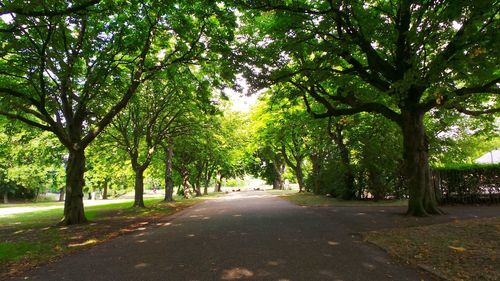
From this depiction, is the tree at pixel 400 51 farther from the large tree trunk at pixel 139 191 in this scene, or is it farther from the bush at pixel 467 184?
the large tree trunk at pixel 139 191

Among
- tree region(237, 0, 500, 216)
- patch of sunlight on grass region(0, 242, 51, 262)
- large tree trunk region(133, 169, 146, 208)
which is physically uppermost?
tree region(237, 0, 500, 216)

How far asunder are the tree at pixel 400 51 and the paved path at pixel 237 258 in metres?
4.84

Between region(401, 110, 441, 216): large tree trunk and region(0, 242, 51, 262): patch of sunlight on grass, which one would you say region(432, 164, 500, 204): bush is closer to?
region(401, 110, 441, 216): large tree trunk

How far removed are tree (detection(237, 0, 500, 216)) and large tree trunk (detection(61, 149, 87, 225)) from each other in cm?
777

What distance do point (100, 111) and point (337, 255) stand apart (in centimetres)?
1280

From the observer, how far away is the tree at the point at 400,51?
1023 centimetres

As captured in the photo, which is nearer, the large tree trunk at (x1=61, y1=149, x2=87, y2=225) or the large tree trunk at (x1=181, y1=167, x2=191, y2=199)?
the large tree trunk at (x1=61, y1=149, x2=87, y2=225)

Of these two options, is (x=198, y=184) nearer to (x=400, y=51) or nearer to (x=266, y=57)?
(x=266, y=57)

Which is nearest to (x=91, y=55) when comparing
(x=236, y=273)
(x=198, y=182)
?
(x=236, y=273)

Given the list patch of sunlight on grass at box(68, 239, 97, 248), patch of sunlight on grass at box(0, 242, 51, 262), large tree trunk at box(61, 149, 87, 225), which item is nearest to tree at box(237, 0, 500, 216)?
large tree trunk at box(61, 149, 87, 225)

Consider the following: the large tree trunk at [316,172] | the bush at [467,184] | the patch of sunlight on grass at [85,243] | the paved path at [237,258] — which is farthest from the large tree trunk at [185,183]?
the paved path at [237,258]

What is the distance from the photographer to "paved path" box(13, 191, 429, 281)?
6.49 m

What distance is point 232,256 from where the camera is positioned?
7.97 meters

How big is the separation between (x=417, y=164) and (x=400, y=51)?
4109 mm
